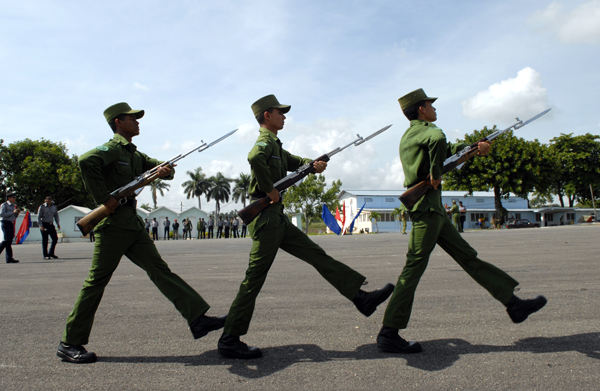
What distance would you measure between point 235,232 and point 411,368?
38820mm

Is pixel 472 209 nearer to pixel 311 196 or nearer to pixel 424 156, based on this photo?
pixel 311 196

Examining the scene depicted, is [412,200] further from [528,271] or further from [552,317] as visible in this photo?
[528,271]

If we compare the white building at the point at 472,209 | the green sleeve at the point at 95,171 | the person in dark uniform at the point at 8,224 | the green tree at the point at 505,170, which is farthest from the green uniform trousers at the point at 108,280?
the white building at the point at 472,209

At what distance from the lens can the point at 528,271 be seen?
730 centimetres

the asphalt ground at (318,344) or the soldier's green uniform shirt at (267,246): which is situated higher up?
the soldier's green uniform shirt at (267,246)

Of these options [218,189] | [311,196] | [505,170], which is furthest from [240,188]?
[505,170]

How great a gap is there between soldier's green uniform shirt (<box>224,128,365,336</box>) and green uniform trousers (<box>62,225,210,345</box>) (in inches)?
12.3

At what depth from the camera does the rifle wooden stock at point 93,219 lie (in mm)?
Answer: 3512

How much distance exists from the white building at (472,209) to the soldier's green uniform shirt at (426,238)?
57.4 m

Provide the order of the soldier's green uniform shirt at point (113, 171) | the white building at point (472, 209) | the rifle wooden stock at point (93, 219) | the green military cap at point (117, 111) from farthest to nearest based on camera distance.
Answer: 1. the white building at point (472, 209)
2. the green military cap at point (117, 111)
3. the rifle wooden stock at point (93, 219)
4. the soldier's green uniform shirt at point (113, 171)

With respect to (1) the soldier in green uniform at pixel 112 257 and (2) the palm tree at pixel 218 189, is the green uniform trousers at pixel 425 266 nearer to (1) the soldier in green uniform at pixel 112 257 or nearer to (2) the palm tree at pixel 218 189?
(1) the soldier in green uniform at pixel 112 257

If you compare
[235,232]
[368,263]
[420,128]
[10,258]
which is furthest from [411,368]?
[235,232]

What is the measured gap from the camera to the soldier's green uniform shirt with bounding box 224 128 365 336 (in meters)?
3.46

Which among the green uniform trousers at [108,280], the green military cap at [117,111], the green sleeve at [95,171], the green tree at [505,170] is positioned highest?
the green tree at [505,170]
